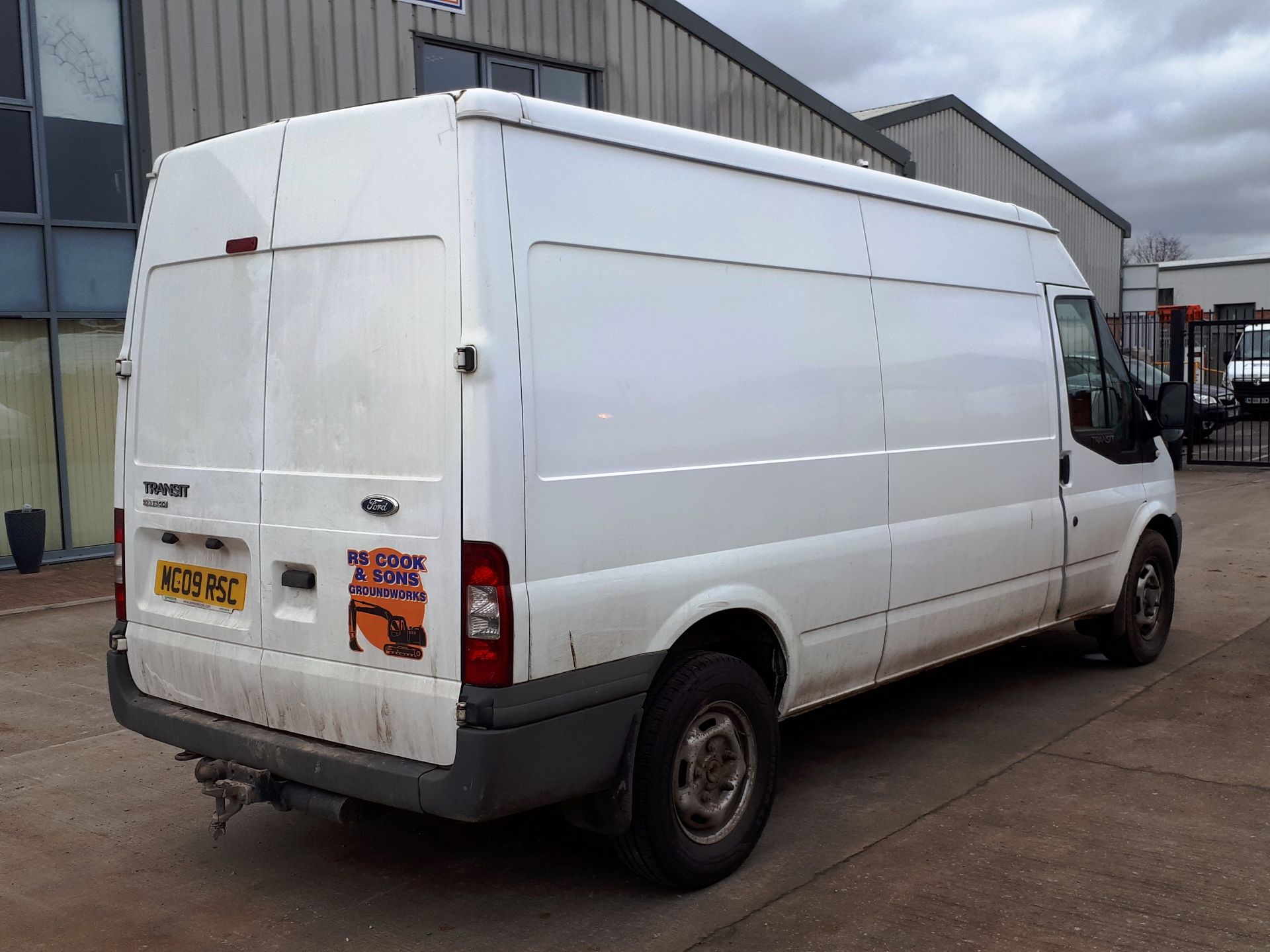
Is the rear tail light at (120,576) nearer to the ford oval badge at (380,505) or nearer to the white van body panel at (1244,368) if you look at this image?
the ford oval badge at (380,505)

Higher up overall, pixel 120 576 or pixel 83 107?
pixel 83 107

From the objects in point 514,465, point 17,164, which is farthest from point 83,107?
point 514,465

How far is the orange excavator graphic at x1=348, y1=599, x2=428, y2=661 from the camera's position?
3.53m

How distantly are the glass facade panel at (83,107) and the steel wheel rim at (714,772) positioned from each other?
9.06m

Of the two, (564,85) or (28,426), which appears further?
(564,85)

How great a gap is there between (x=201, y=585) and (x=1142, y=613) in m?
5.15

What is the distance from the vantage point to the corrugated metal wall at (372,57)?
36.1 ft

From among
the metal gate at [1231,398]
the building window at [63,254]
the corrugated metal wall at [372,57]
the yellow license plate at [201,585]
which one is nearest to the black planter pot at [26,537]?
the building window at [63,254]

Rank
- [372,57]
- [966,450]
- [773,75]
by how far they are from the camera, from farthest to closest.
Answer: [773,75], [372,57], [966,450]

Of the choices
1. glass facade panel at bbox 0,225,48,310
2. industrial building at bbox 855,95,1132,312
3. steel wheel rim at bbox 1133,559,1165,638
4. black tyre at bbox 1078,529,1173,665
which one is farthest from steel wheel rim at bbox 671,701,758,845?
industrial building at bbox 855,95,1132,312

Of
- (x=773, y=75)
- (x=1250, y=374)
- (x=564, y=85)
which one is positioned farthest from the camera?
(x=1250, y=374)

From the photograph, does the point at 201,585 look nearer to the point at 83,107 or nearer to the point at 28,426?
the point at 28,426

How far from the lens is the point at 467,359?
339 cm

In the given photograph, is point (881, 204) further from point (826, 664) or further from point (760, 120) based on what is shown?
point (760, 120)
